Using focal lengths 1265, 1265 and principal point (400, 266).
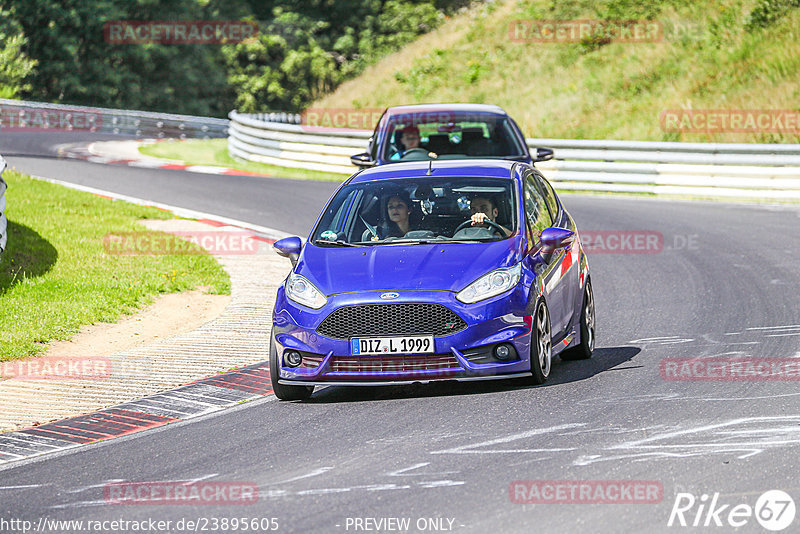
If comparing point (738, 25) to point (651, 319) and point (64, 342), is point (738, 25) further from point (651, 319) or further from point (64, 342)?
point (64, 342)

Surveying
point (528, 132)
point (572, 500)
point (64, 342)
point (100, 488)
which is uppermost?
point (572, 500)

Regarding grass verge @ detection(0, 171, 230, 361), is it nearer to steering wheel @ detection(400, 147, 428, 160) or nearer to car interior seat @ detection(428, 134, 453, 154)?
steering wheel @ detection(400, 147, 428, 160)

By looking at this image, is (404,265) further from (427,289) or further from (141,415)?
(141,415)

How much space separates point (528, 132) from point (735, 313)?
814 inches

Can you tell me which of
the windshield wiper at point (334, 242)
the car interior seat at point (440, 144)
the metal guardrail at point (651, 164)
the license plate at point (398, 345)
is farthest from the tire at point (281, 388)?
the metal guardrail at point (651, 164)

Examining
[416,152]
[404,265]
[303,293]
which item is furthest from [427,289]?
[416,152]

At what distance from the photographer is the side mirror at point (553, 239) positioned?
31.8ft

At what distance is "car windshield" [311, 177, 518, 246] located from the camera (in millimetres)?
9898

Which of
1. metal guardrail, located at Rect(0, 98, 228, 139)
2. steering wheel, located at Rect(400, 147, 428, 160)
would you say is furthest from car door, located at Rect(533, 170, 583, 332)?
metal guardrail, located at Rect(0, 98, 228, 139)

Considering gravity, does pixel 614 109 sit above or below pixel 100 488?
below

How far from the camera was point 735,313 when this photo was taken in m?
12.2

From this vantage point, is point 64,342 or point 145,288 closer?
point 64,342

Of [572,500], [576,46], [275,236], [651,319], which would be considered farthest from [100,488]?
[576,46]

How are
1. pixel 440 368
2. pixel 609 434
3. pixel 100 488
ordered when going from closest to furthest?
pixel 100 488 → pixel 609 434 → pixel 440 368
